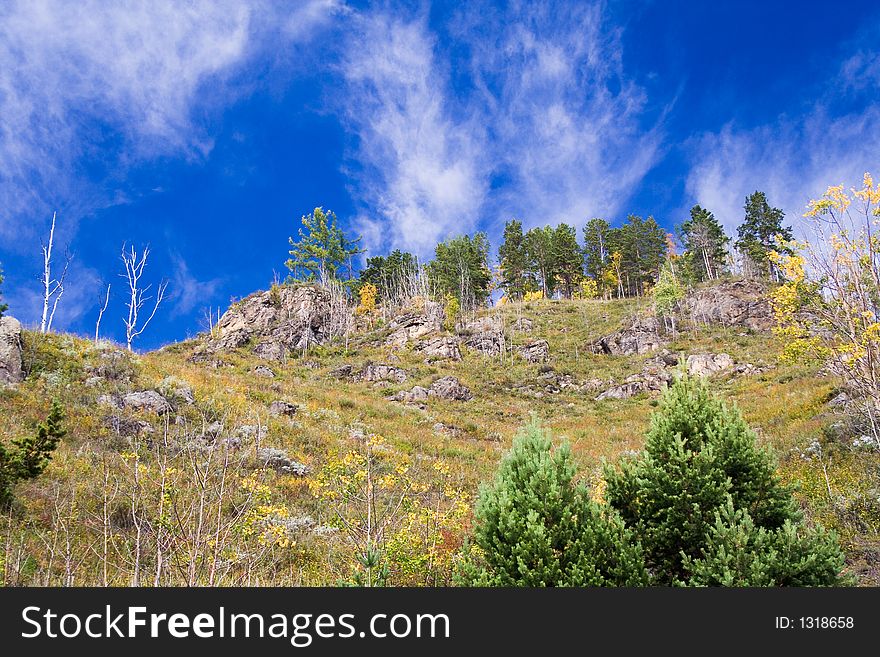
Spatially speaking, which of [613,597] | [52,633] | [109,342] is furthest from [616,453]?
[109,342]

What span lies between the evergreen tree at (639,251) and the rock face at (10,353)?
78508 millimetres

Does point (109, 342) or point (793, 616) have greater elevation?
point (109, 342)

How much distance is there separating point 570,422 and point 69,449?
28891 mm

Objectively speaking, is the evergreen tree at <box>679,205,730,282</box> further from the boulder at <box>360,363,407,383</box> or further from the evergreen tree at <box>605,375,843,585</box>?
the evergreen tree at <box>605,375,843,585</box>

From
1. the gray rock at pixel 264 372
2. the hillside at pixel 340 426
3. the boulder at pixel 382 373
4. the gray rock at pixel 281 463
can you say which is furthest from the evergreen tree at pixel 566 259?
the gray rock at pixel 281 463

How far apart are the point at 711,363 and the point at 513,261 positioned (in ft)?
140

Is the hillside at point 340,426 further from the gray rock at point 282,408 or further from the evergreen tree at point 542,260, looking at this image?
the evergreen tree at point 542,260

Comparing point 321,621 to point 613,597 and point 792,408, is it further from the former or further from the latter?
point 792,408

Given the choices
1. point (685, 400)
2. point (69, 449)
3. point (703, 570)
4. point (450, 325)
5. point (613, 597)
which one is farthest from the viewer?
point (450, 325)

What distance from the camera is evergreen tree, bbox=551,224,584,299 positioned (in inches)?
3182

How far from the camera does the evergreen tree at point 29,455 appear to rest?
300 inches

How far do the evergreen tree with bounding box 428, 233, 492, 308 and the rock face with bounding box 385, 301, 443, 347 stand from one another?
43.6 feet

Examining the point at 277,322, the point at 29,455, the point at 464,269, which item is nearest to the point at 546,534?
the point at 29,455

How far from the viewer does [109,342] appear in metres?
22.5
